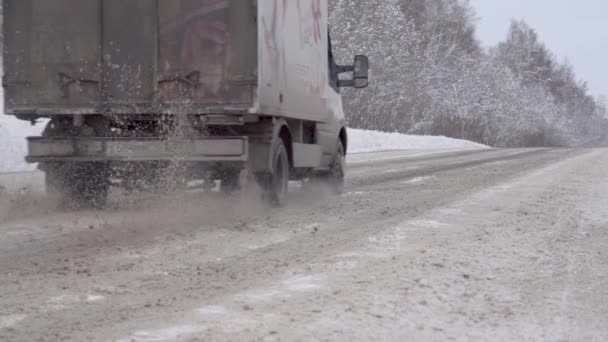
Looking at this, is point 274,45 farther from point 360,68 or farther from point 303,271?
point 303,271

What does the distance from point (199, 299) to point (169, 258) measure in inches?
58.8

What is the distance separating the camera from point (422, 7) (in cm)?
6644

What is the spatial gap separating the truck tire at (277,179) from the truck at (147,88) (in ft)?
0.08

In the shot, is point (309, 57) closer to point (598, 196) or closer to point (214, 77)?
point (214, 77)

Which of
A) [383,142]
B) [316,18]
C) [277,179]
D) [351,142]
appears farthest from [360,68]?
[383,142]

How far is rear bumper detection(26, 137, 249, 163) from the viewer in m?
8.83

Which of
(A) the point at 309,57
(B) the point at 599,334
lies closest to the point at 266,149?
(A) the point at 309,57

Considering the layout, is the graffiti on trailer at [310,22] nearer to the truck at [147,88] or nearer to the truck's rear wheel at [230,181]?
the truck at [147,88]

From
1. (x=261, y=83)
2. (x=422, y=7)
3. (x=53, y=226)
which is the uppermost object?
(x=422, y=7)

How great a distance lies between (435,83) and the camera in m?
50.3

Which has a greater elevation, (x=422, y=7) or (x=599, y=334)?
(x=422, y=7)

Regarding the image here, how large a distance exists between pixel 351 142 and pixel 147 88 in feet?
74.9

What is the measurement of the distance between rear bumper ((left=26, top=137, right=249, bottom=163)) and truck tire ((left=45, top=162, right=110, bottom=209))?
0.24 meters

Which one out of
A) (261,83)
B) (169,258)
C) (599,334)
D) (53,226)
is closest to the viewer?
(599,334)
